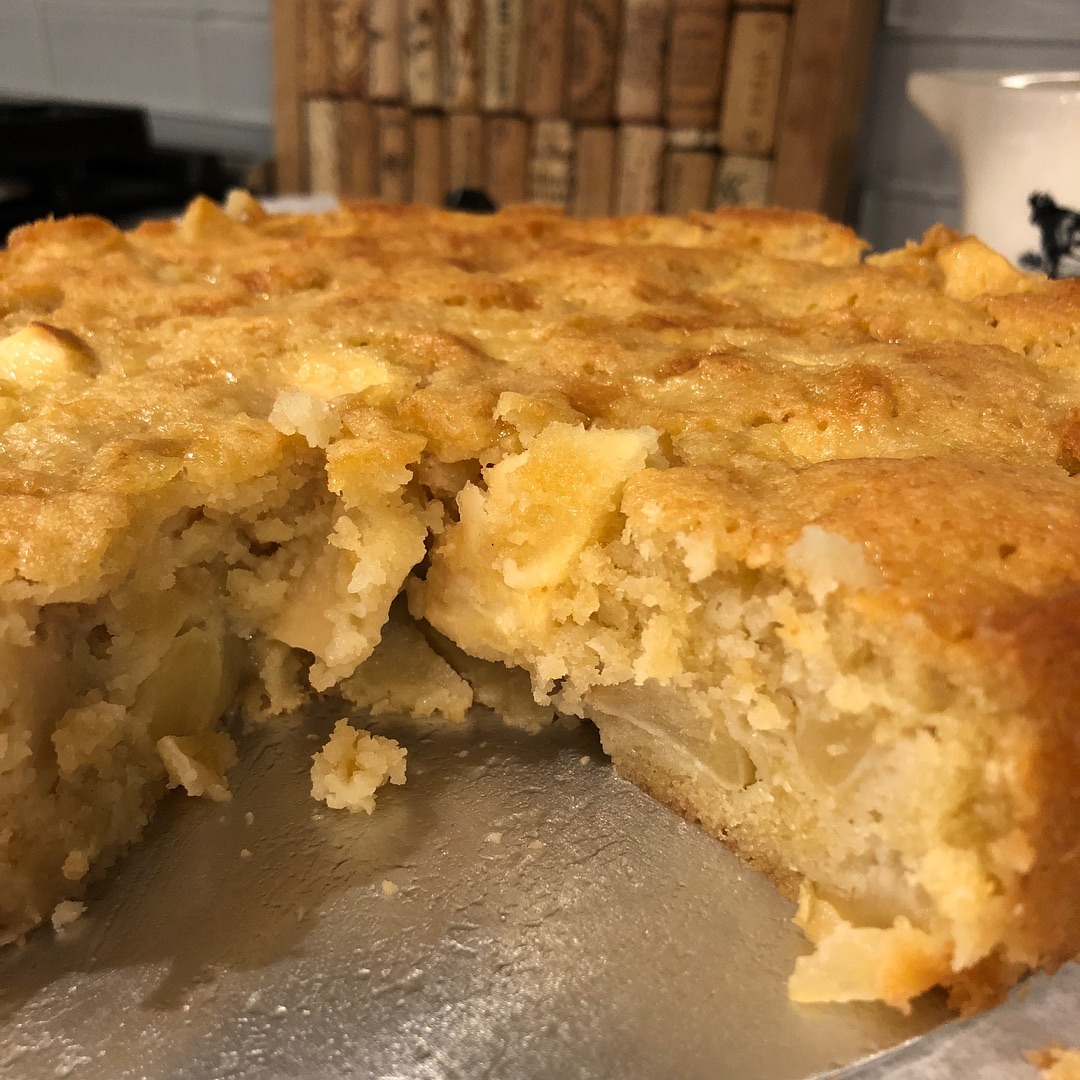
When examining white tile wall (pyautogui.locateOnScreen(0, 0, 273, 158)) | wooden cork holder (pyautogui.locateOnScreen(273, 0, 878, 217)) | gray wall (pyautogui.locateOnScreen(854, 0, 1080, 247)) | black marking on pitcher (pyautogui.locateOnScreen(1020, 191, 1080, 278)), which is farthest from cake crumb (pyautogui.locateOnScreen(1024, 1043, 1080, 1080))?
white tile wall (pyautogui.locateOnScreen(0, 0, 273, 158))

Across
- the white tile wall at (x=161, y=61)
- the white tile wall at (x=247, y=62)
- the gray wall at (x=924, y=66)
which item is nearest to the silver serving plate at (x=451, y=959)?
the gray wall at (x=924, y=66)

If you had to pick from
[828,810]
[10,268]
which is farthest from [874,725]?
[10,268]

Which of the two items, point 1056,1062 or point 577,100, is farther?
point 577,100

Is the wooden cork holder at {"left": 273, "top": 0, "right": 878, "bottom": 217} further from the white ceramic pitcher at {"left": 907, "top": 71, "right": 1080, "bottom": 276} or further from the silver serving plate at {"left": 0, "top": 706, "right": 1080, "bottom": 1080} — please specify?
the silver serving plate at {"left": 0, "top": 706, "right": 1080, "bottom": 1080}

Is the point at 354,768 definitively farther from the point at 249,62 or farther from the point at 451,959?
the point at 249,62

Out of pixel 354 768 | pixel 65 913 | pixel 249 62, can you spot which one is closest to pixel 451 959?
pixel 354 768

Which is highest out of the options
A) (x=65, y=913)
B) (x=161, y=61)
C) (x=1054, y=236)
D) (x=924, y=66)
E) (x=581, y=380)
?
(x=924, y=66)

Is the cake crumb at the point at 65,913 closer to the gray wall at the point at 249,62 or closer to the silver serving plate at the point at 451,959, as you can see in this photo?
the silver serving plate at the point at 451,959
